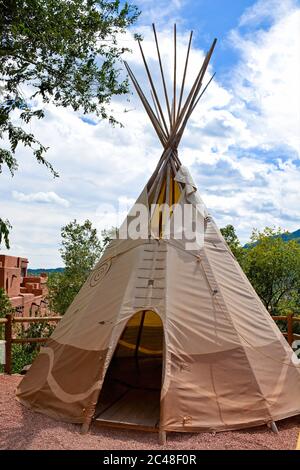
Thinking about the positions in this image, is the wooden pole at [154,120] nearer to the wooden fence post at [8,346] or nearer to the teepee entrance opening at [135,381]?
the teepee entrance opening at [135,381]

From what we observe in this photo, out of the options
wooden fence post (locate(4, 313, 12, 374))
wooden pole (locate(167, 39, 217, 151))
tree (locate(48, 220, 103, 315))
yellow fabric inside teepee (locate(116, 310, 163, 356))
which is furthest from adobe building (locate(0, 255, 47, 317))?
wooden pole (locate(167, 39, 217, 151))

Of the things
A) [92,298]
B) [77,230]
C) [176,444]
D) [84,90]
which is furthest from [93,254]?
[176,444]

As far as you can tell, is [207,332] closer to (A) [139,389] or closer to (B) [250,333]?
(B) [250,333]

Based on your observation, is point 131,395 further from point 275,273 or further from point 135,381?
point 275,273

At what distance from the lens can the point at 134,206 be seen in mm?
5348

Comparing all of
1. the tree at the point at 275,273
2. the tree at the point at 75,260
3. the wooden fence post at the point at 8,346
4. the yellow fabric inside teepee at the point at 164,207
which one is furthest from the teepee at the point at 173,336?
the tree at the point at 275,273

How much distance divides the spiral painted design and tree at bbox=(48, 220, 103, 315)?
870 centimetres

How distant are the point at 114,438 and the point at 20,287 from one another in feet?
52.7

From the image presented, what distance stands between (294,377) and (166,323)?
1364mm

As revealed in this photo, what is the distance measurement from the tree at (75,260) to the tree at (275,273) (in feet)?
19.3

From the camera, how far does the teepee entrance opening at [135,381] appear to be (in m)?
4.28

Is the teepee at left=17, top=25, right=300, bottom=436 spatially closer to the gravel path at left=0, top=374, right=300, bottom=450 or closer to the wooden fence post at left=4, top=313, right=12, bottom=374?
the gravel path at left=0, top=374, right=300, bottom=450

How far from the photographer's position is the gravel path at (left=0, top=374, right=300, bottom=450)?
3.64 metres

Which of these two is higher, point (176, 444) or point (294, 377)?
point (294, 377)
